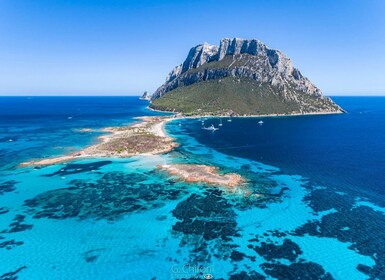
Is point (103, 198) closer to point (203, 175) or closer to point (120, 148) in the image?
point (203, 175)

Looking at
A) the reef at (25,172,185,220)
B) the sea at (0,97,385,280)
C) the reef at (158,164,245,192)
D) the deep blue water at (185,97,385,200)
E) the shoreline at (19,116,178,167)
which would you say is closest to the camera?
the sea at (0,97,385,280)

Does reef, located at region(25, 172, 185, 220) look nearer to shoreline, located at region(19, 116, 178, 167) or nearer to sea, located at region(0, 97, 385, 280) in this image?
sea, located at region(0, 97, 385, 280)

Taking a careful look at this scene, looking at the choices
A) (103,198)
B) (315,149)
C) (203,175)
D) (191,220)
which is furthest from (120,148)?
(315,149)

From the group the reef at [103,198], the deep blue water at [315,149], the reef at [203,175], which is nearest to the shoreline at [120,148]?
the reef at [203,175]

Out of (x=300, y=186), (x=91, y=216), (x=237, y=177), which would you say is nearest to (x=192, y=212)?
(x=91, y=216)

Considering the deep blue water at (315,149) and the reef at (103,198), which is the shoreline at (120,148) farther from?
the reef at (103,198)

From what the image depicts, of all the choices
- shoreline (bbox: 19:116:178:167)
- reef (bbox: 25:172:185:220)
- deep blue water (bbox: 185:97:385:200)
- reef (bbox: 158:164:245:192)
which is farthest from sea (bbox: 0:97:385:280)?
shoreline (bbox: 19:116:178:167)
